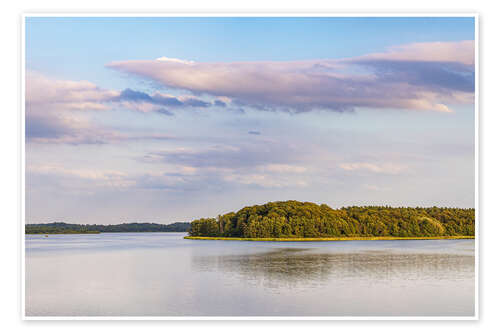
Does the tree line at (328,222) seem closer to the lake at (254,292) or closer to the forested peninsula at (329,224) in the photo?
the forested peninsula at (329,224)

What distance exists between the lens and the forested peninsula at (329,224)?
7519cm

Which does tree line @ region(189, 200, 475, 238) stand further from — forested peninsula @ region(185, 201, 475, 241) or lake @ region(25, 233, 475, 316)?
lake @ region(25, 233, 475, 316)

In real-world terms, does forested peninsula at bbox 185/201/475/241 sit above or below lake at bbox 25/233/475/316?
below

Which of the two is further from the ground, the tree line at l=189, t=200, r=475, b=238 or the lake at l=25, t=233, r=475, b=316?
the lake at l=25, t=233, r=475, b=316

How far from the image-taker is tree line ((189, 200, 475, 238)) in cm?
7531

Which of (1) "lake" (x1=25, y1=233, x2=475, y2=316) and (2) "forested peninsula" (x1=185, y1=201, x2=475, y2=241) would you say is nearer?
Answer: (1) "lake" (x1=25, y1=233, x2=475, y2=316)

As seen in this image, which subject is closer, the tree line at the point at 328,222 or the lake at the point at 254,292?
the lake at the point at 254,292

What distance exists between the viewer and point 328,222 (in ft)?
252

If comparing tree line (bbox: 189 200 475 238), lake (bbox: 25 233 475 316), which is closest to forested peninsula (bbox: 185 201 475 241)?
tree line (bbox: 189 200 475 238)

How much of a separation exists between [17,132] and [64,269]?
56.7 ft

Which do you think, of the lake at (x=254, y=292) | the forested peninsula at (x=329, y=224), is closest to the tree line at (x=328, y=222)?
the forested peninsula at (x=329, y=224)
